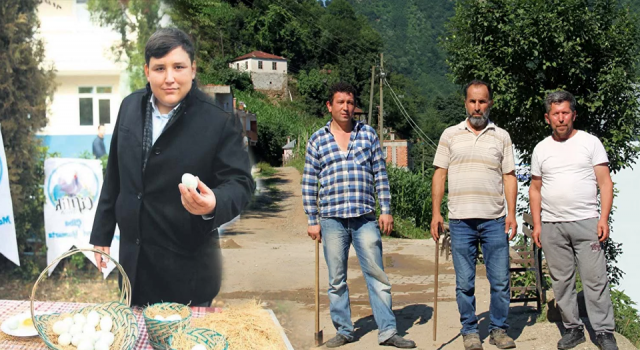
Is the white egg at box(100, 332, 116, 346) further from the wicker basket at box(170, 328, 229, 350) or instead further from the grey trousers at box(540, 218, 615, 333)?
the grey trousers at box(540, 218, 615, 333)

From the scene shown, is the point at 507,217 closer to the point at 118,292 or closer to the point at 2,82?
the point at 118,292

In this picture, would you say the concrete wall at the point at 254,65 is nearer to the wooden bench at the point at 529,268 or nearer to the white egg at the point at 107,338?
the wooden bench at the point at 529,268

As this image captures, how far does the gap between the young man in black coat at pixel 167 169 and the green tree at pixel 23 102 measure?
104 centimetres

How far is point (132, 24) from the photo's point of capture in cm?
354

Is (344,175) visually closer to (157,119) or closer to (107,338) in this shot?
(157,119)

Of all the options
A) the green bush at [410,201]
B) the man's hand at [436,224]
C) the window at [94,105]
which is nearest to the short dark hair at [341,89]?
the man's hand at [436,224]

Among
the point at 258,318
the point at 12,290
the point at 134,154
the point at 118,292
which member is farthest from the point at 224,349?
the point at 12,290

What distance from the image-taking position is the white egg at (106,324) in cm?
276

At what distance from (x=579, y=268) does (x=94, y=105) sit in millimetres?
3015

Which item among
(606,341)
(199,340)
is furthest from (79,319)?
(606,341)

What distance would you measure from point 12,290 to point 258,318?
6.44 feet

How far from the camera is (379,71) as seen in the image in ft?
64.6

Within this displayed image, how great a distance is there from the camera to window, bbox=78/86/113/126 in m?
3.71

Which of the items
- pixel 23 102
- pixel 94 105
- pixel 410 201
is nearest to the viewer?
pixel 94 105
